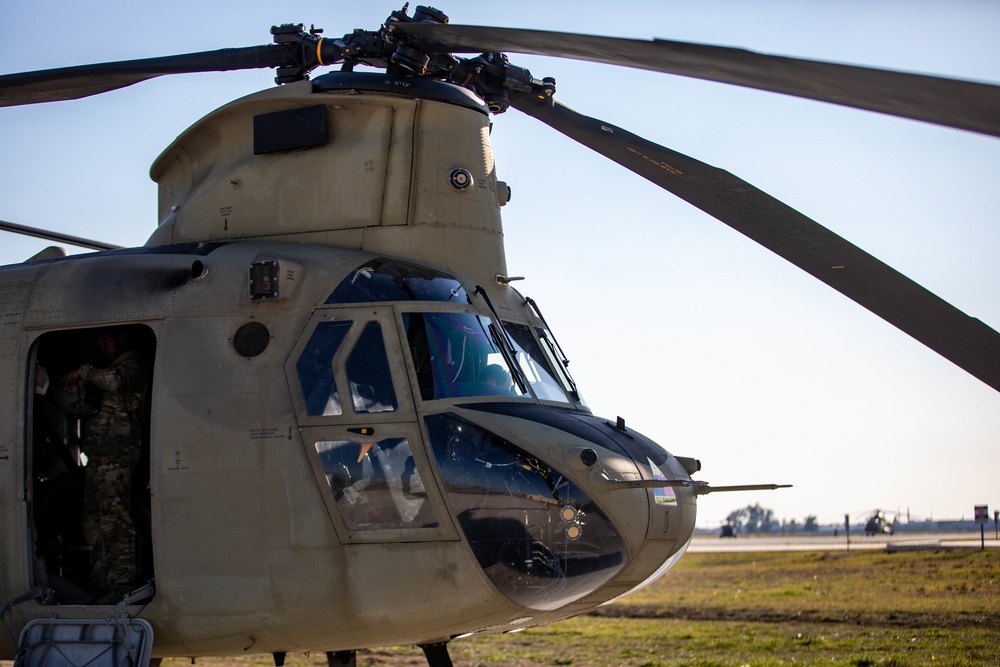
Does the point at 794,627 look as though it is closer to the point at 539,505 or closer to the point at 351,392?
the point at 539,505

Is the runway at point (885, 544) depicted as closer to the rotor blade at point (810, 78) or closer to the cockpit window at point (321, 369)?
the cockpit window at point (321, 369)

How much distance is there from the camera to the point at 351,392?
6980 mm

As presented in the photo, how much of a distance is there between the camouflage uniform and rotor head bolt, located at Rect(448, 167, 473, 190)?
2.52 meters

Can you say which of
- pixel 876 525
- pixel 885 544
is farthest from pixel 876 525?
pixel 885 544

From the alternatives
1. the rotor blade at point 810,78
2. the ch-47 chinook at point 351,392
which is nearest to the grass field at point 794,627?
the ch-47 chinook at point 351,392

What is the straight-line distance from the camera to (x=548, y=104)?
29.1 feet

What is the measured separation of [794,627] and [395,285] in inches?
378

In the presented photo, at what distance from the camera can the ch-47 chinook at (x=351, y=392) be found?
22.2 ft

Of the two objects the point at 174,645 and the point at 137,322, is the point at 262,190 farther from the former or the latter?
the point at 174,645

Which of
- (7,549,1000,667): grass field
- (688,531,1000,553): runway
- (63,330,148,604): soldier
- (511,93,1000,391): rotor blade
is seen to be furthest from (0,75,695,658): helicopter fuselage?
(688,531,1000,553): runway

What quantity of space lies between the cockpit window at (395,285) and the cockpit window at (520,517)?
0.98 metres

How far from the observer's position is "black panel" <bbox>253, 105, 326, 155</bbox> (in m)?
8.09

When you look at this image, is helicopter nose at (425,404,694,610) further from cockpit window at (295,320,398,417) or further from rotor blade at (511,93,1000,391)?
rotor blade at (511,93,1000,391)

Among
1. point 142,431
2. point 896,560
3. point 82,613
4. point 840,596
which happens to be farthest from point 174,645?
point 896,560
